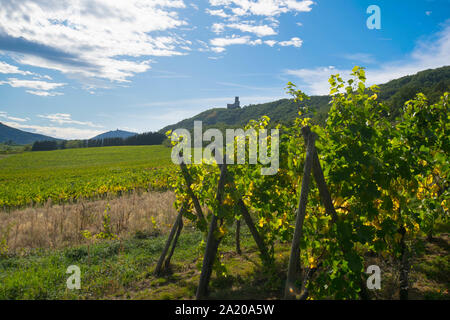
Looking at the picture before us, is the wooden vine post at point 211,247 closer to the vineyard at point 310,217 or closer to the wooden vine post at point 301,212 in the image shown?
the vineyard at point 310,217

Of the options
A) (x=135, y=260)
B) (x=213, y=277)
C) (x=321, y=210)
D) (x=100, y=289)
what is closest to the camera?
(x=321, y=210)

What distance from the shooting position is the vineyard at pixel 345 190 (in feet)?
10.6

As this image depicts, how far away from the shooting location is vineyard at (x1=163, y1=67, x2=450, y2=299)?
323 centimetres

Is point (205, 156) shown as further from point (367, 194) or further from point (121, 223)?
point (121, 223)

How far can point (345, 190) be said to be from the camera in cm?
342

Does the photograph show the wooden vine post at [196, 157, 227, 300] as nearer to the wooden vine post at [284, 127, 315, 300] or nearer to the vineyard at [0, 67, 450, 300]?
the vineyard at [0, 67, 450, 300]

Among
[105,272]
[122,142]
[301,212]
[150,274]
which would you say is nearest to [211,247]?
[301,212]

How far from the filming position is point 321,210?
13.6 ft

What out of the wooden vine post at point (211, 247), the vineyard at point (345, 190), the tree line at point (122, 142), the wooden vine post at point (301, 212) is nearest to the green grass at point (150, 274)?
the wooden vine post at point (211, 247)

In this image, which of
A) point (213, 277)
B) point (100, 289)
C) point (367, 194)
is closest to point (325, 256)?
point (367, 194)

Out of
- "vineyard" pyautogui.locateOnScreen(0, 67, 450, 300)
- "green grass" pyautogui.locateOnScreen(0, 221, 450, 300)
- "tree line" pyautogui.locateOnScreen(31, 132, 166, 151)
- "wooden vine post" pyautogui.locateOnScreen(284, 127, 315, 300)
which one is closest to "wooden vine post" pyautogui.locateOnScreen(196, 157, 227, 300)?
"vineyard" pyautogui.locateOnScreen(0, 67, 450, 300)

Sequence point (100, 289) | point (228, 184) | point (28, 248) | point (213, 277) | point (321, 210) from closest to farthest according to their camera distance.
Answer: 1. point (321, 210)
2. point (228, 184)
3. point (100, 289)
4. point (213, 277)
5. point (28, 248)
